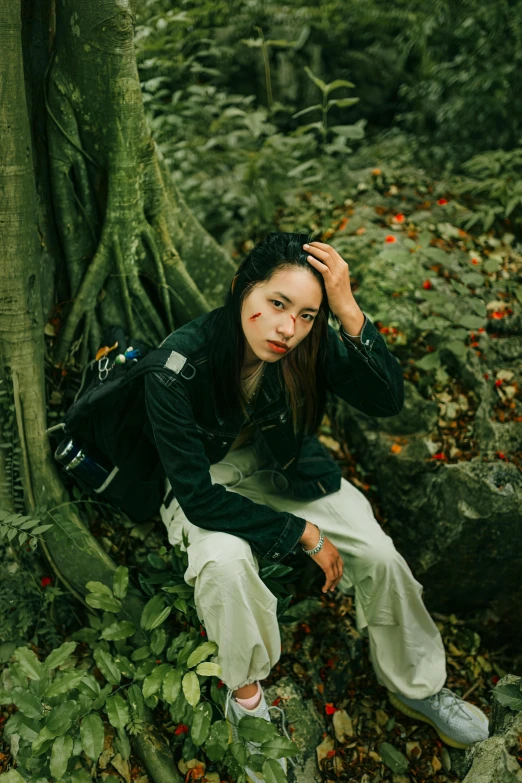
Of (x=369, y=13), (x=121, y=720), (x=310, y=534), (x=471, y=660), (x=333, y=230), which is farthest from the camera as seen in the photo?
(x=369, y=13)

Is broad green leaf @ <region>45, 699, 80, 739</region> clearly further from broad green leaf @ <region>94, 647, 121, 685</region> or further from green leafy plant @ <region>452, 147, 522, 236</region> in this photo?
green leafy plant @ <region>452, 147, 522, 236</region>

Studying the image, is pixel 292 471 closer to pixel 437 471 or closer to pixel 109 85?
pixel 437 471

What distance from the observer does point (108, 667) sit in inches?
107

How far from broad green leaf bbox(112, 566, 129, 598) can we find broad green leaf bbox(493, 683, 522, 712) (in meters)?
1.63

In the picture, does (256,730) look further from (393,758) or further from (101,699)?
(393,758)

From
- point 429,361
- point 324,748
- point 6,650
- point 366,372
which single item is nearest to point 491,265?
point 429,361

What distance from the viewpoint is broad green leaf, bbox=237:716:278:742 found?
2533mm

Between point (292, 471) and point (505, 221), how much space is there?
10.3ft

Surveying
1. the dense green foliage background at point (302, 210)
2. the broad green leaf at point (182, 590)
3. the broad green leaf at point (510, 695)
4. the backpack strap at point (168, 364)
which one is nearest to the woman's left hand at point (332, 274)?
the backpack strap at point (168, 364)

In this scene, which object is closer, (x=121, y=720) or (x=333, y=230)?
(x=121, y=720)

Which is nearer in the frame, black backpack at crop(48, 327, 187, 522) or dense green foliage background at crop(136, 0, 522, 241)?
black backpack at crop(48, 327, 187, 522)

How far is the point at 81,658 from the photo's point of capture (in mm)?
3148

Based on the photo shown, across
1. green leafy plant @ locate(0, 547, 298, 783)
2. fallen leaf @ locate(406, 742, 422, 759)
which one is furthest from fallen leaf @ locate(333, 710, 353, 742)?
green leafy plant @ locate(0, 547, 298, 783)

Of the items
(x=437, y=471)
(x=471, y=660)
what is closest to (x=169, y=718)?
(x=471, y=660)
